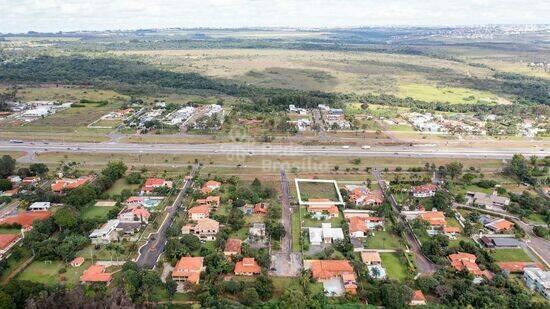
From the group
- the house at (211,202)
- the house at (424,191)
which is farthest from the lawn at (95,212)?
the house at (424,191)

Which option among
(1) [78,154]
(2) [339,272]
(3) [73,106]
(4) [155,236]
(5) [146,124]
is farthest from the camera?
(3) [73,106]

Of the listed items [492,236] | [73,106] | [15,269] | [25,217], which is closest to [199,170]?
[25,217]

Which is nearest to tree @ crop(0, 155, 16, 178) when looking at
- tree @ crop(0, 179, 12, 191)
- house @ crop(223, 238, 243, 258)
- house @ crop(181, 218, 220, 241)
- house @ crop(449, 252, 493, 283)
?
tree @ crop(0, 179, 12, 191)

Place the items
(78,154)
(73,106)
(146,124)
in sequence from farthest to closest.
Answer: (73,106) < (146,124) < (78,154)

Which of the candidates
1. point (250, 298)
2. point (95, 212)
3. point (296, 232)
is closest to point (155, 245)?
point (95, 212)

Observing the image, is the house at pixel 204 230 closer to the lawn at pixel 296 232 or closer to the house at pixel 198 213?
the house at pixel 198 213

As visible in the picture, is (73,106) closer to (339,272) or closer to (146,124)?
(146,124)

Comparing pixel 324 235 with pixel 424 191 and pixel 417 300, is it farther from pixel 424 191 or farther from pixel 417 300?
pixel 424 191
